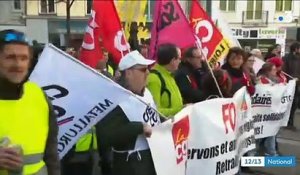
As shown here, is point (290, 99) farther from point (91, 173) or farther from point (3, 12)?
point (3, 12)

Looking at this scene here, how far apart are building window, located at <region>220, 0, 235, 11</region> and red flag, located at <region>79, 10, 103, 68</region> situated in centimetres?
3900

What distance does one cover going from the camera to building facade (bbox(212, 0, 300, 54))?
134 ft

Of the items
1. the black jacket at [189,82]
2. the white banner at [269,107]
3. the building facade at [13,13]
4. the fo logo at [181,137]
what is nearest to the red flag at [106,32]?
the black jacket at [189,82]

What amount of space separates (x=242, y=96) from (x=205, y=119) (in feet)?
3.37

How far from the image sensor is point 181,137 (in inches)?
167

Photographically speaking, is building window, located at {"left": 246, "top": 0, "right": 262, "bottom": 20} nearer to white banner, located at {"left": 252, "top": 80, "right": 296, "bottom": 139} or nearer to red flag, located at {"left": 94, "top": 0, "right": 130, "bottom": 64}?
white banner, located at {"left": 252, "top": 80, "right": 296, "bottom": 139}

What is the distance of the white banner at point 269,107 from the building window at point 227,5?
37.0 m

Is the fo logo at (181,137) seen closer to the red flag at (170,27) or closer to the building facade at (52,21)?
the red flag at (170,27)

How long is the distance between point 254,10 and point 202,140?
4122 cm

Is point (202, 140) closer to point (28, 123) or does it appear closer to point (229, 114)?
point (229, 114)

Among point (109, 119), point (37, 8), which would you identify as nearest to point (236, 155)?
point (109, 119)

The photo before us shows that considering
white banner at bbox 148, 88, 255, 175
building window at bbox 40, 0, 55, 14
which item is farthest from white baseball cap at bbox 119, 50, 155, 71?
building window at bbox 40, 0, 55, 14

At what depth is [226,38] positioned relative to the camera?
7.85 meters

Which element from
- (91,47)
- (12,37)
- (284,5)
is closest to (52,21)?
(284,5)
